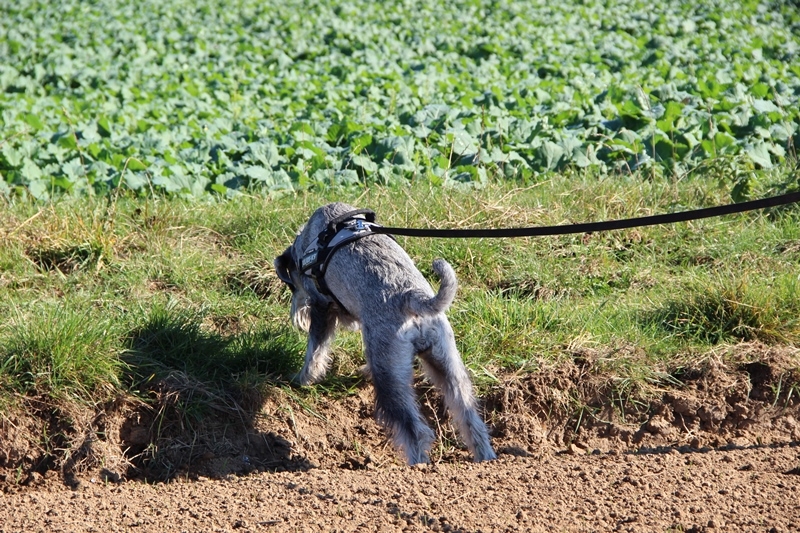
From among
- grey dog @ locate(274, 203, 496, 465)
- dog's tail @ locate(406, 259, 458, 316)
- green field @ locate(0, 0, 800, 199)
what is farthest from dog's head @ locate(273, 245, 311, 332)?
green field @ locate(0, 0, 800, 199)

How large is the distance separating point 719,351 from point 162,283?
3.66 meters

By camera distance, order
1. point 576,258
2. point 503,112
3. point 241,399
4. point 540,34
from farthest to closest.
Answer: point 540,34
point 503,112
point 576,258
point 241,399

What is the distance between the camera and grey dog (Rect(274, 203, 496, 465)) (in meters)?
3.99

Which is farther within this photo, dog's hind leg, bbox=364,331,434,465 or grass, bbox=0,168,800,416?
grass, bbox=0,168,800,416

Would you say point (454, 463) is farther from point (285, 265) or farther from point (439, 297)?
point (285, 265)

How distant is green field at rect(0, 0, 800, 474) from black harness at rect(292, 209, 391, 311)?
0.68m

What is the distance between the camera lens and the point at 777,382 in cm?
484

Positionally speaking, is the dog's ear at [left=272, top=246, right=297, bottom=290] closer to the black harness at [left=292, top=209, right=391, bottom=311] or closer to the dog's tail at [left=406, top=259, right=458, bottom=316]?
the black harness at [left=292, top=209, right=391, bottom=311]

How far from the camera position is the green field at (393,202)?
494 cm

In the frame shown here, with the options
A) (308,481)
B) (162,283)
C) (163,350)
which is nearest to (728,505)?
(308,481)

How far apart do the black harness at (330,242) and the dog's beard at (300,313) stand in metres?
0.34

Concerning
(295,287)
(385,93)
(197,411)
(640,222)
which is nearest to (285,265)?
(295,287)

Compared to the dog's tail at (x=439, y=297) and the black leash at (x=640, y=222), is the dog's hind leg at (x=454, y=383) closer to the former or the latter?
the dog's tail at (x=439, y=297)

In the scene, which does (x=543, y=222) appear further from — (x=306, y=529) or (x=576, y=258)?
(x=306, y=529)
